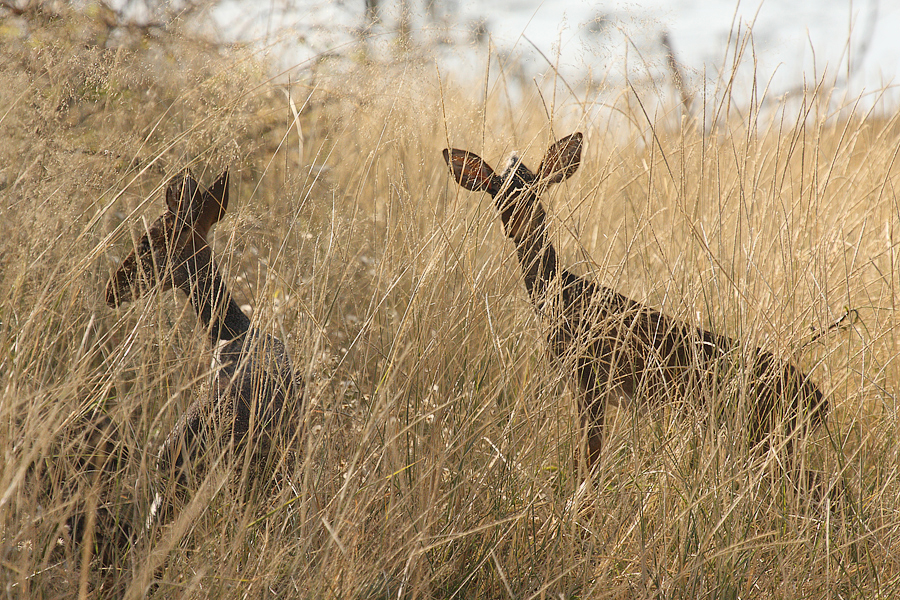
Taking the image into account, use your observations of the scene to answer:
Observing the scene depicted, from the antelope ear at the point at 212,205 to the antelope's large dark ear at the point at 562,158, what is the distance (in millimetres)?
722

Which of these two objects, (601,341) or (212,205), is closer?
(212,205)

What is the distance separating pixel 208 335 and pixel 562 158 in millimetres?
902

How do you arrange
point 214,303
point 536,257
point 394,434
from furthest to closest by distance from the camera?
point 536,257
point 214,303
point 394,434

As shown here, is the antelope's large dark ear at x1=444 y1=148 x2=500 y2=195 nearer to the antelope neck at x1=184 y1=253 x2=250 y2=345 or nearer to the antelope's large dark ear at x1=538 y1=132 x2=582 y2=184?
the antelope's large dark ear at x1=538 y1=132 x2=582 y2=184

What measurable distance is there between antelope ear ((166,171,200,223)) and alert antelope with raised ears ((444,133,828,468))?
561 millimetres

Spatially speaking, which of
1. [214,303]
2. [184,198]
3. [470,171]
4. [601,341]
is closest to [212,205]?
[184,198]

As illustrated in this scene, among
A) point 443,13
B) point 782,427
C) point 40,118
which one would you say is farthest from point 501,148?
point 40,118

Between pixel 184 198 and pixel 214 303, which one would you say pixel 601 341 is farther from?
pixel 184 198

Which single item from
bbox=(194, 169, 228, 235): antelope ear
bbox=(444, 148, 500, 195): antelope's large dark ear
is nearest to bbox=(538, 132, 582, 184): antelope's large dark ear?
bbox=(444, 148, 500, 195): antelope's large dark ear

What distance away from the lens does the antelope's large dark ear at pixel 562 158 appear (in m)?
1.50

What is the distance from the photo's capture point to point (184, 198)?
142 centimetres

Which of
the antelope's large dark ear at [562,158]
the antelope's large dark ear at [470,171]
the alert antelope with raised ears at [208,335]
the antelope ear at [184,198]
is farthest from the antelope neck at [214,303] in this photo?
the antelope's large dark ear at [562,158]

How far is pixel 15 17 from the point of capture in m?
2.00

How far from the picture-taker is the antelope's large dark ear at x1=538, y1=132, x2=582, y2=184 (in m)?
1.50
